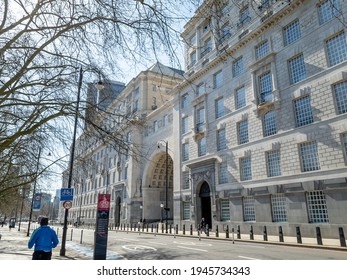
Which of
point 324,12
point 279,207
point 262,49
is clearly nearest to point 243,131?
point 262,49

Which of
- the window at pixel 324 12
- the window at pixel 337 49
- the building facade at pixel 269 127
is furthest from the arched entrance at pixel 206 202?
the window at pixel 324 12

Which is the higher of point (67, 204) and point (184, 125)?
point (184, 125)

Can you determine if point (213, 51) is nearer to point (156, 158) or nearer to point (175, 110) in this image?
point (175, 110)

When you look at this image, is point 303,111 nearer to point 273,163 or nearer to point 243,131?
point 273,163

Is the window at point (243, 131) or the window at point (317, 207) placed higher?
the window at point (243, 131)

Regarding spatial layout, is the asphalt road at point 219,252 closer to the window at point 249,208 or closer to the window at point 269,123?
the window at point 249,208

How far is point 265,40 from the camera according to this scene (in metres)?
27.6

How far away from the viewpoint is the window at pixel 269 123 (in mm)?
26156

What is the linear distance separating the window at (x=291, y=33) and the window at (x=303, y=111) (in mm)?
5734

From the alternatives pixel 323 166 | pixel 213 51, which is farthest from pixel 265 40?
pixel 323 166

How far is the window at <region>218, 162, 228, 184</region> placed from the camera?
102ft

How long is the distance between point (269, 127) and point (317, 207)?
8.55 m

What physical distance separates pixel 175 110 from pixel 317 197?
83.5 feet

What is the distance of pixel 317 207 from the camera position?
2133 cm
